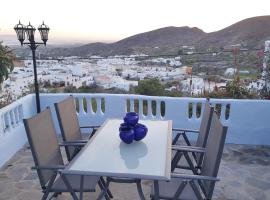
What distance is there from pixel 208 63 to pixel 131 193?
12.9 feet

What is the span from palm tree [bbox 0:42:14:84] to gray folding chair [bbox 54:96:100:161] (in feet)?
4.18

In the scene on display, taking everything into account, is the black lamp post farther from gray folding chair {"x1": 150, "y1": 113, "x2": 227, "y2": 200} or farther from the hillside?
the hillside

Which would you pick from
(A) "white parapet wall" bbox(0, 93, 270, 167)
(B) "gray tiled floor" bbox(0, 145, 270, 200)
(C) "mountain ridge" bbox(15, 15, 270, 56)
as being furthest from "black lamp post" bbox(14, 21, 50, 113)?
(C) "mountain ridge" bbox(15, 15, 270, 56)

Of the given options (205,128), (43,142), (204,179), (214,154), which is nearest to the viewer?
(204,179)

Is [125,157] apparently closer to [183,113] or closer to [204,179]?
[204,179]

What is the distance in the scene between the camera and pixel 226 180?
12.1 ft

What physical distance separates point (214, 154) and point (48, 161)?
58.8 inches

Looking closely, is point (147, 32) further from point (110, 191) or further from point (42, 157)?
point (42, 157)

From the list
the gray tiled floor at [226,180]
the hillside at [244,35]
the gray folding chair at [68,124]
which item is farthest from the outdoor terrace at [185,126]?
the hillside at [244,35]

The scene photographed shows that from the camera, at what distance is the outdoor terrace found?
345cm

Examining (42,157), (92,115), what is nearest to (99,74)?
(92,115)

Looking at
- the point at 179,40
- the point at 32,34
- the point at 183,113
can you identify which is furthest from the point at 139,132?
the point at 179,40

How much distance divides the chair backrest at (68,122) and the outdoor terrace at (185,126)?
0.65 m

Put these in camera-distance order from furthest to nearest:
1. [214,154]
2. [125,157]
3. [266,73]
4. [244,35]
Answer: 1. [244,35]
2. [266,73]
3. [125,157]
4. [214,154]
